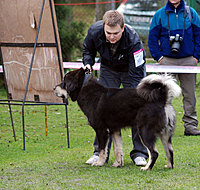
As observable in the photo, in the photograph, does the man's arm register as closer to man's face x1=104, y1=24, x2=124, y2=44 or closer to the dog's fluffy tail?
man's face x1=104, y1=24, x2=124, y2=44

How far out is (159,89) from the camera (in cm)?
463

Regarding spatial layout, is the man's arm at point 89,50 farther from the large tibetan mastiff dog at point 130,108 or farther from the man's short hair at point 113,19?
the man's short hair at point 113,19

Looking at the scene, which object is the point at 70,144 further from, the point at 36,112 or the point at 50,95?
the point at 36,112

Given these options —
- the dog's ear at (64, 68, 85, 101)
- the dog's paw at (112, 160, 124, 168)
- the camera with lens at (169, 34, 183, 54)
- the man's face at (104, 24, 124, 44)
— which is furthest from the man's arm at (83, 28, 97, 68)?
the camera with lens at (169, 34, 183, 54)

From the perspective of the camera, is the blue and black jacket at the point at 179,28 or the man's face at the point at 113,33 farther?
the blue and black jacket at the point at 179,28

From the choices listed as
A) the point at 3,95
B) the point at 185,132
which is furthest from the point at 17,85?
the point at 3,95

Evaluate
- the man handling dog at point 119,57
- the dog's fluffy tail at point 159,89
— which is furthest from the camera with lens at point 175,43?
the dog's fluffy tail at point 159,89

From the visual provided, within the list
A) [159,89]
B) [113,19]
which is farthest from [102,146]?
[113,19]

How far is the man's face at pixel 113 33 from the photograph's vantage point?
15.8ft

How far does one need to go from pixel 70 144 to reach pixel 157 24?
2767mm

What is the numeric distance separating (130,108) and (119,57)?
2.69ft

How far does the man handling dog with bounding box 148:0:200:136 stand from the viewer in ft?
23.4

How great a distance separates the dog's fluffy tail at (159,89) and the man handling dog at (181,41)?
2.50m

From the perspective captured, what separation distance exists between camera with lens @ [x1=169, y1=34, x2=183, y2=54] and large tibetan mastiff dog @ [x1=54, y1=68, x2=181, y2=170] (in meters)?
2.31
